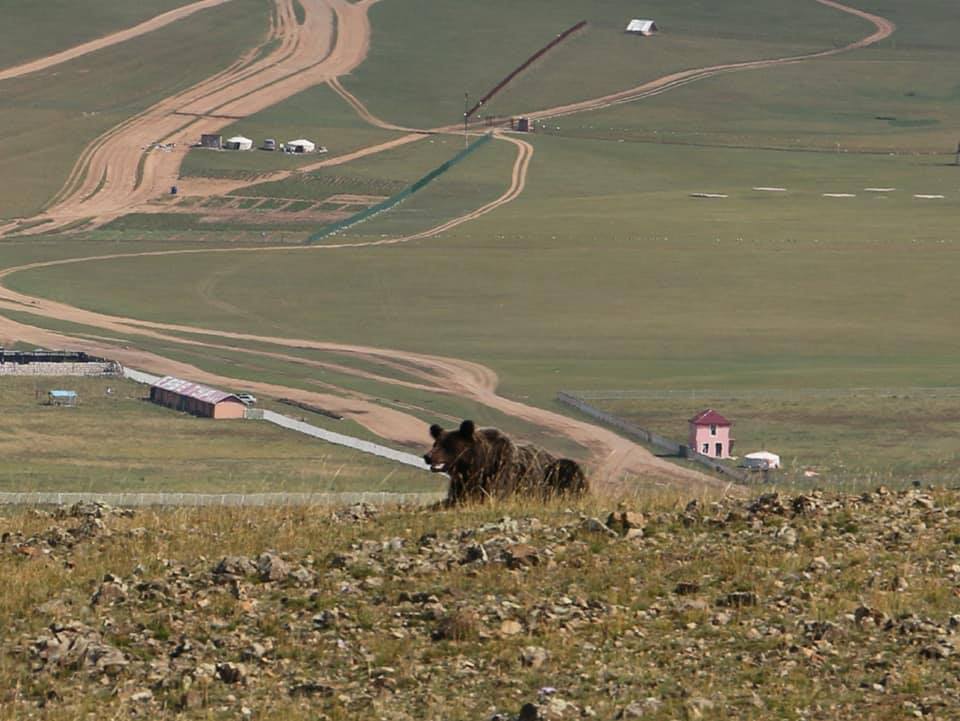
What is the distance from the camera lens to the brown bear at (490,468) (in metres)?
18.5

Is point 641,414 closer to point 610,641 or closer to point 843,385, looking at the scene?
point 843,385

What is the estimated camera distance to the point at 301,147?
152250mm

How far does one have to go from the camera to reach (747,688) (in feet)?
39.8

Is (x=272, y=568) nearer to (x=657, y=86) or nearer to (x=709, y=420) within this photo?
(x=709, y=420)

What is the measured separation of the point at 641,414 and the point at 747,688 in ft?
180

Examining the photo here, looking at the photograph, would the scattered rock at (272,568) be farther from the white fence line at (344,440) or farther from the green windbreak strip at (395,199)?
the green windbreak strip at (395,199)

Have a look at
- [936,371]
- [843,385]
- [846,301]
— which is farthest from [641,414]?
[846,301]

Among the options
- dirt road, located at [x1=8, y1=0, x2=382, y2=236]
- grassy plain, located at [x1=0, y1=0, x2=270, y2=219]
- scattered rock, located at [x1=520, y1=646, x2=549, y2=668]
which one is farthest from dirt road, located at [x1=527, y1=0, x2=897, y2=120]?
scattered rock, located at [x1=520, y1=646, x2=549, y2=668]

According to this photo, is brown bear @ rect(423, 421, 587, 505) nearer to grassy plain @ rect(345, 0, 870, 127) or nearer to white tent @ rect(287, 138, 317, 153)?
white tent @ rect(287, 138, 317, 153)

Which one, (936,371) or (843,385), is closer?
(843,385)

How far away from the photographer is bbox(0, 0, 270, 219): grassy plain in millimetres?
143750

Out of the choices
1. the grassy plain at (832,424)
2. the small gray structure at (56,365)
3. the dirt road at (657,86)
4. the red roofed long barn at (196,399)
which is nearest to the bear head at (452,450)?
the grassy plain at (832,424)

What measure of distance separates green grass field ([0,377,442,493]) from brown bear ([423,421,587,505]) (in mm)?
29996

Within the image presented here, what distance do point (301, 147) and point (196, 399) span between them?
85.3 metres
